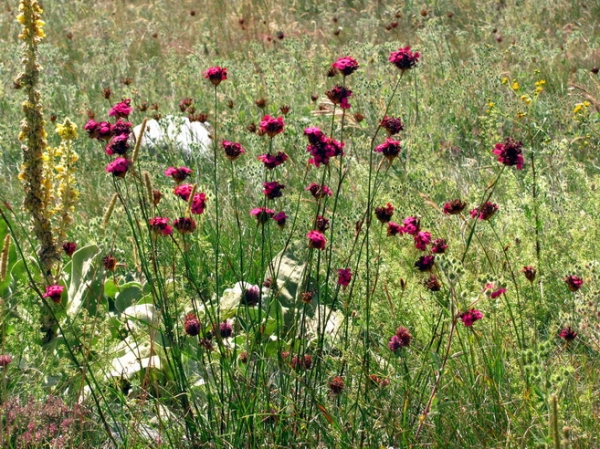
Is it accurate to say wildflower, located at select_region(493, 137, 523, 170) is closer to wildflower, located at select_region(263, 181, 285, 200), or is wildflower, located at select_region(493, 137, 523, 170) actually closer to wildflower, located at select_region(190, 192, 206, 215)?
wildflower, located at select_region(263, 181, 285, 200)

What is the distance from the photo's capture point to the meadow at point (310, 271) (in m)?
1.98

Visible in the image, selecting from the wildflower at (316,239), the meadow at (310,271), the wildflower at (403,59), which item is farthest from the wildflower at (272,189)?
the wildflower at (403,59)

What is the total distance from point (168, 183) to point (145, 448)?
2.41 meters

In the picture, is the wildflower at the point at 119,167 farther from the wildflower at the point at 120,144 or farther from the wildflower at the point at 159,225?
the wildflower at the point at 159,225

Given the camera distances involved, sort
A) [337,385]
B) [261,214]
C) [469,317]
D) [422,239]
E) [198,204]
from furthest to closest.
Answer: [198,204] < [261,214] < [422,239] < [337,385] < [469,317]

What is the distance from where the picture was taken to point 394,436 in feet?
6.69

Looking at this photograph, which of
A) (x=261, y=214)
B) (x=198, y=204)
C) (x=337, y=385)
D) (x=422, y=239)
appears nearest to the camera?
(x=337, y=385)

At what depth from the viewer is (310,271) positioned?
6.78ft

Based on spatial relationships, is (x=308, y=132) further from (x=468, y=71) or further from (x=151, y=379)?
(x=468, y=71)

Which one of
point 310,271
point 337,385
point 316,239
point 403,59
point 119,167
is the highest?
point 403,59

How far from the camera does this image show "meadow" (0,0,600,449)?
1.98 m

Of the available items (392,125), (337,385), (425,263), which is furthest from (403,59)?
(337,385)

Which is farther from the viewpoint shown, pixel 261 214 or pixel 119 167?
pixel 261 214

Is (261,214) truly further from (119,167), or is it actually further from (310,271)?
(119,167)
